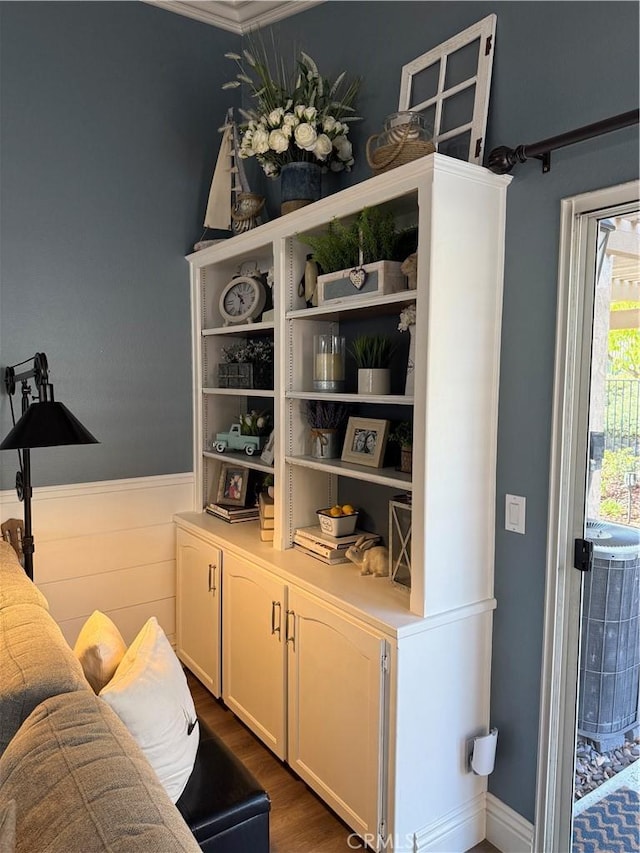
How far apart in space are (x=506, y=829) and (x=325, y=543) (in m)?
1.12

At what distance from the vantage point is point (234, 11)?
3123 mm

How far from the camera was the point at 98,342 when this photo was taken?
9.68 ft

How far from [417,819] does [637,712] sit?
2.44 feet

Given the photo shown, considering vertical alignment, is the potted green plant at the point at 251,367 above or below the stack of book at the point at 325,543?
above

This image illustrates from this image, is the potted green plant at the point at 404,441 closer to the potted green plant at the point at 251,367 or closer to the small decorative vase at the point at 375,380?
the small decorative vase at the point at 375,380

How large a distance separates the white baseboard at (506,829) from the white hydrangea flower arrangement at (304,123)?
247 cm

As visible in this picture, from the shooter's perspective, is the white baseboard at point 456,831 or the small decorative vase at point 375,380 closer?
the white baseboard at point 456,831

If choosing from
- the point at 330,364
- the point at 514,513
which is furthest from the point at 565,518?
the point at 330,364

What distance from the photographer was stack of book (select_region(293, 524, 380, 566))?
2.38 m

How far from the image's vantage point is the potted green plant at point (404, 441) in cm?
211

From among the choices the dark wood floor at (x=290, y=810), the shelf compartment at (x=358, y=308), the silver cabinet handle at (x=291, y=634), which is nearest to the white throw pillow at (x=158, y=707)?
the silver cabinet handle at (x=291, y=634)

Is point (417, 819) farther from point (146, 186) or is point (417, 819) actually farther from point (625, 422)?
point (146, 186)

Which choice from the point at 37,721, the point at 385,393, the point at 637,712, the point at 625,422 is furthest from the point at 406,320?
the point at 37,721

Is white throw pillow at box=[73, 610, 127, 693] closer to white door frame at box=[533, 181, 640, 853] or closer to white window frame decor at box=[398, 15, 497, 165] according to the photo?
white door frame at box=[533, 181, 640, 853]
